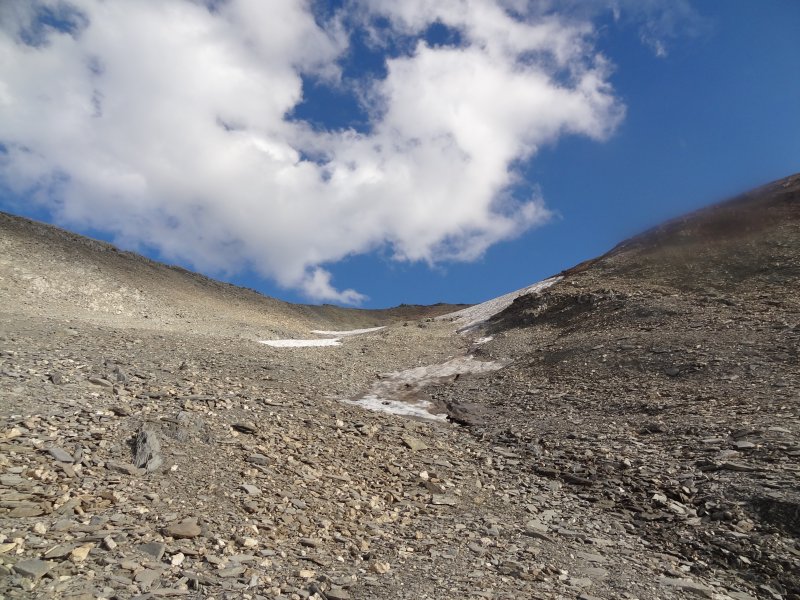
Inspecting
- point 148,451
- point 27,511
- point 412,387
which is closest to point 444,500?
point 148,451

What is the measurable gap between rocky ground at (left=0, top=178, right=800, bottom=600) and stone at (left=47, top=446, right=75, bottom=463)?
0.09 m

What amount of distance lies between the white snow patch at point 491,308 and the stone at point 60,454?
89.1 ft

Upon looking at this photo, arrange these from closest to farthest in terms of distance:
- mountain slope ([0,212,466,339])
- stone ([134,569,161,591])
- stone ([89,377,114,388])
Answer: stone ([134,569,161,591]) < stone ([89,377,114,388]) < mountain slope ([0,212,466,339])

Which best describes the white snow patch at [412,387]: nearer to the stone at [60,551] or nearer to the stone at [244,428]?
the stone at [244,428]

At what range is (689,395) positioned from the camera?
42.2 ft

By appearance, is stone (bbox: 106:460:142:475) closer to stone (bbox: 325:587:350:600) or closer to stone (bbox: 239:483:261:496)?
stone (bbox: 239:483:261:496)

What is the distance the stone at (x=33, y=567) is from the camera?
4.84 meters

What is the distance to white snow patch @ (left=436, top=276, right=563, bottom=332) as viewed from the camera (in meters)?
35.1

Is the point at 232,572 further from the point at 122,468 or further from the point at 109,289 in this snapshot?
the point at 109,289

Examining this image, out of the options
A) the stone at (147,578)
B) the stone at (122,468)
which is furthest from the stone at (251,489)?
the stone at (147,578)

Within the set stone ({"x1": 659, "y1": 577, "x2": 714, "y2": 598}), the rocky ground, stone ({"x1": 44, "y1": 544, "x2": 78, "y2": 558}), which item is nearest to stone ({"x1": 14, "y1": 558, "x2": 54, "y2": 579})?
the rocky ground

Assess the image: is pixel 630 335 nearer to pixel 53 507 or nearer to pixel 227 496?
pixel 227 496

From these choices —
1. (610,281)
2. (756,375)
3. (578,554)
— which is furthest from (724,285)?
(578,554)

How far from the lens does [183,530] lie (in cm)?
615
